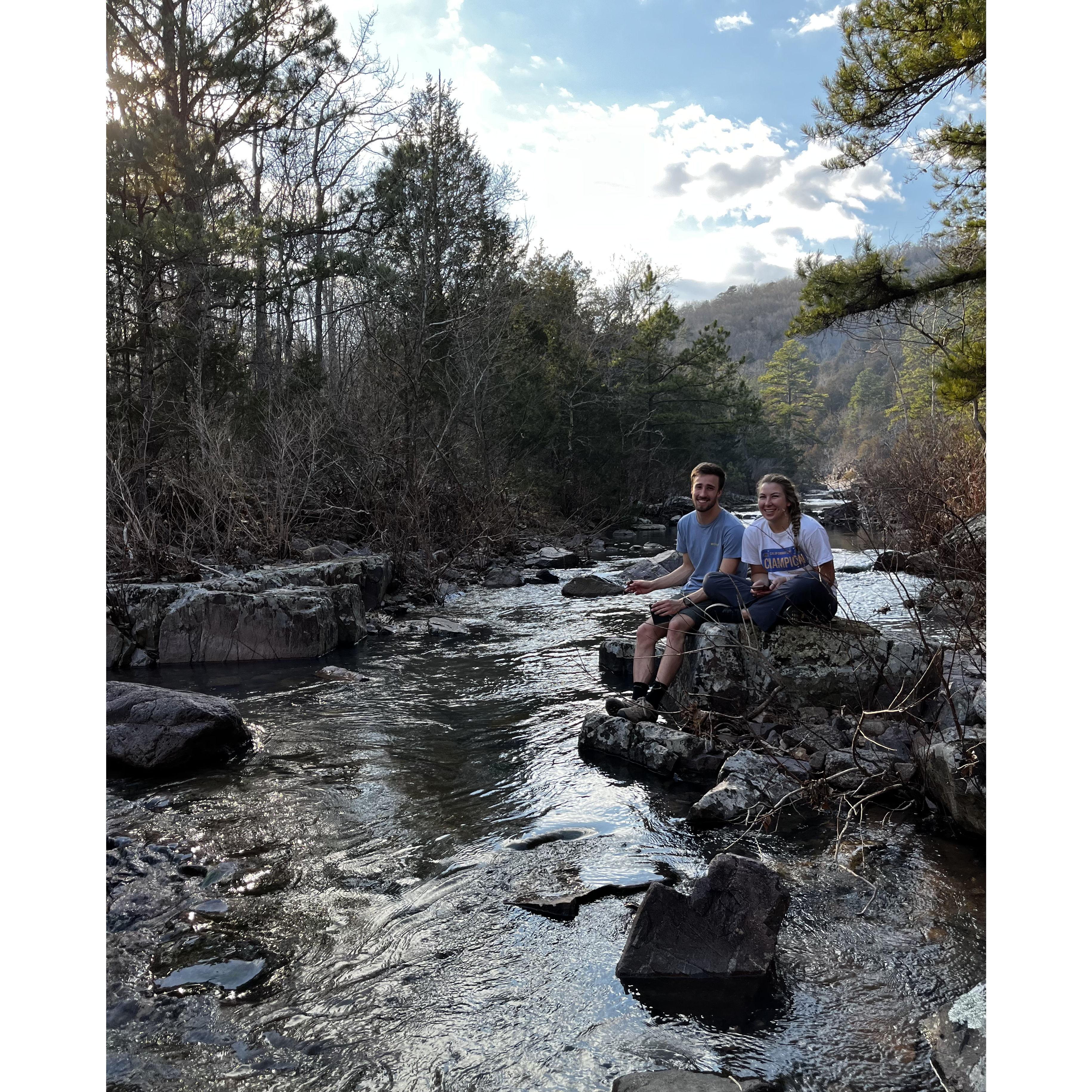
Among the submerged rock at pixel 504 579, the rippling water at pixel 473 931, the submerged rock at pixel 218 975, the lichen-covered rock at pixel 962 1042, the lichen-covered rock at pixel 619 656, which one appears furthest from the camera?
the submerged rock at pixel 504 579

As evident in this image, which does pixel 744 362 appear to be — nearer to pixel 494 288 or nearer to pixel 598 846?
pixel 494 288

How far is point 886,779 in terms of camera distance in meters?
4.71

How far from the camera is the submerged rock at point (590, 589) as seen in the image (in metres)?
13.2

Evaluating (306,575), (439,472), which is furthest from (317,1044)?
(439,472)

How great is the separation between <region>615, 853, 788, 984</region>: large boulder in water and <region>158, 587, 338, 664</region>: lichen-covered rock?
21.1 feet

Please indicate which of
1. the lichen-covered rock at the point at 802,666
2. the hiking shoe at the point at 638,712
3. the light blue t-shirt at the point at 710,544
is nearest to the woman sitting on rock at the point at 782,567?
the lichen-covered rock at the point at 802,666

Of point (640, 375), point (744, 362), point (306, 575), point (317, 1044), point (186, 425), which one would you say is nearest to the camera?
point (317, 1044)

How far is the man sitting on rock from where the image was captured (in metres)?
6.14

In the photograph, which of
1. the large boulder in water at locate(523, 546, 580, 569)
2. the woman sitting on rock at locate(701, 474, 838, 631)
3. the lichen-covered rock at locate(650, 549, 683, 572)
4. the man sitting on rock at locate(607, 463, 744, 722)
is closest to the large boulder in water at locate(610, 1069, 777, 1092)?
the man sitting on rock at locate(607, 463, 744, 722)

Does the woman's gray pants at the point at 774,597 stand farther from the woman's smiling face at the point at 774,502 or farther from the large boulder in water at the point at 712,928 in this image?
the large boulder in water at the point at 712,928

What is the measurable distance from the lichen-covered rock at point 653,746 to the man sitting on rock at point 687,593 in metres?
0.14

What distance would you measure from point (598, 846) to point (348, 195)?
1686 cm

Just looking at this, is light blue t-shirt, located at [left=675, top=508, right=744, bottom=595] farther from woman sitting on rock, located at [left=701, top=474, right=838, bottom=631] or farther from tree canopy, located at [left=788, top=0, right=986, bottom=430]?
tree canopy, located at [left=788, top=0, right=986, bottom=430]

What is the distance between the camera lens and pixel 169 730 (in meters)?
5.38
